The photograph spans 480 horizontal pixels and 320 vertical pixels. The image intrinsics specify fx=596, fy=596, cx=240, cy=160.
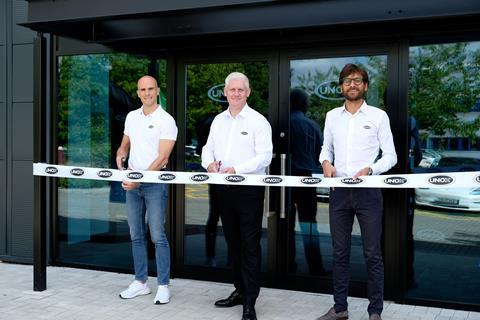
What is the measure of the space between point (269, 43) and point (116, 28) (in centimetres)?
162

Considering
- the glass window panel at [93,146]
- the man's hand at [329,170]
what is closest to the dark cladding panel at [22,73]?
the glass window panel at [93,146]

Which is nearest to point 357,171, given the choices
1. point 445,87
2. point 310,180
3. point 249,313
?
point 310,180

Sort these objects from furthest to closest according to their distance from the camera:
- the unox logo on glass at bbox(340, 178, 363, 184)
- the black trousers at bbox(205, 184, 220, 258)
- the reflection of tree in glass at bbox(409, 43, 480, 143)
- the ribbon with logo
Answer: the black trousers at bbox(205, 184, 220, 258) < the reflection of tree in glass at bbox(409, 43, 480, 143) < the unox logo on glass at bbox(340, 178, 363, 184) < the ribbon with logo

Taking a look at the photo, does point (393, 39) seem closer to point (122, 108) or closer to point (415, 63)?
point (415, 63)

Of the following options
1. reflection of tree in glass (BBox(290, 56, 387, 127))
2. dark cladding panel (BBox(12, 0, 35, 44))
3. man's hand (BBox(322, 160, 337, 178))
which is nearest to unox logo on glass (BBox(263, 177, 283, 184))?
man's hand (BBox(322, 160, 337, 178))

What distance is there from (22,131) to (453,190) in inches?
187

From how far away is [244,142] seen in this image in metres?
4.89

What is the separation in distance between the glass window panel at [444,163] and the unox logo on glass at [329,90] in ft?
2.23

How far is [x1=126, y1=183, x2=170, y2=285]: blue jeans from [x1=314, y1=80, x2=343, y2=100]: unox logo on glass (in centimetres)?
173

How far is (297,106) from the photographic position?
5.81 metres

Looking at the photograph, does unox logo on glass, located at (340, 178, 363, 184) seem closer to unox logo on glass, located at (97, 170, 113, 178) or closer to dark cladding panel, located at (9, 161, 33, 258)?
unox logo on glass, located at (97, 170, 113, 178)

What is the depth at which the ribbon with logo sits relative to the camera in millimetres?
4363

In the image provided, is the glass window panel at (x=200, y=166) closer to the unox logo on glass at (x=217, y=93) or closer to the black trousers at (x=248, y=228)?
the unox logo on glass at (x=217, y=93)

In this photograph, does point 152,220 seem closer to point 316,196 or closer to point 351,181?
point 316,196
